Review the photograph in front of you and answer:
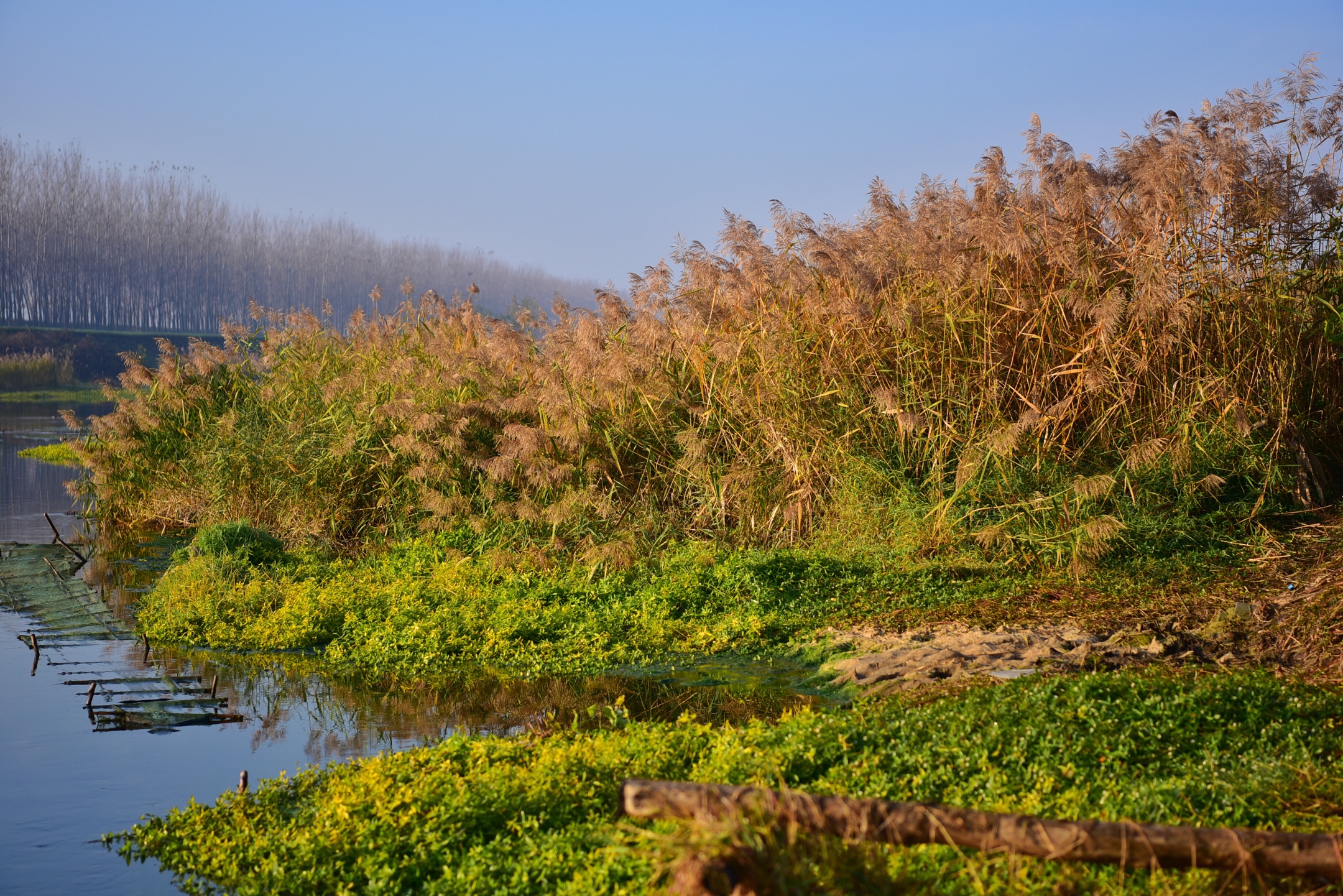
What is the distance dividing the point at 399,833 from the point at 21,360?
42.8m

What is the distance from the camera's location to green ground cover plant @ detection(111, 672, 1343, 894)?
11.2 feet

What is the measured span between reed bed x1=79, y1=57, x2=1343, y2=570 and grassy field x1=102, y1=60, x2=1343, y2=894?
3 cm

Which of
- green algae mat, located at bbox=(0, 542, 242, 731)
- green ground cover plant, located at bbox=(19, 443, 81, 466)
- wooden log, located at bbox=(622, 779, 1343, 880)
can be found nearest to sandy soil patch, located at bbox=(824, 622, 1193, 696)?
wooden log, located at bbox=(622, 779, 1343, 880)

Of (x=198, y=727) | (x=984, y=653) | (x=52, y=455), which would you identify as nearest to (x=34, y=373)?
(x=52, y=455)

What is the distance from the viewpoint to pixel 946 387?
798 centimetres

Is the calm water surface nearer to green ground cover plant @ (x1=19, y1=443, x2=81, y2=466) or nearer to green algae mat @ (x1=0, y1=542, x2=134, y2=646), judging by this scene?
green algae mat @ (x1=0, y1=542, x2=134, y2=646)

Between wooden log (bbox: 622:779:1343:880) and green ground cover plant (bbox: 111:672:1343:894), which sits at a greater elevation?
wooden log (bbox: 622:779:1343:880)

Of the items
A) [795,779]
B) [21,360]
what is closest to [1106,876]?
[795,779]

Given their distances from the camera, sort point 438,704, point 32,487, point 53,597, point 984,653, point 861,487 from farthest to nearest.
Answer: point 32,487 → point 53,597 → point 861,487 → point 438,704 → point 984,653

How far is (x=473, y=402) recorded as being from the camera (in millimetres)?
9320

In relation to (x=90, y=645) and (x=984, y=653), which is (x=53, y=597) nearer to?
(x=90, y=645)

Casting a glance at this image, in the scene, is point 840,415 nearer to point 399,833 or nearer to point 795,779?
point 795,779

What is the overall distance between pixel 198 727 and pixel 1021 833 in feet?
15.2

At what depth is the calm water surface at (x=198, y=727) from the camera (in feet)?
13.8
